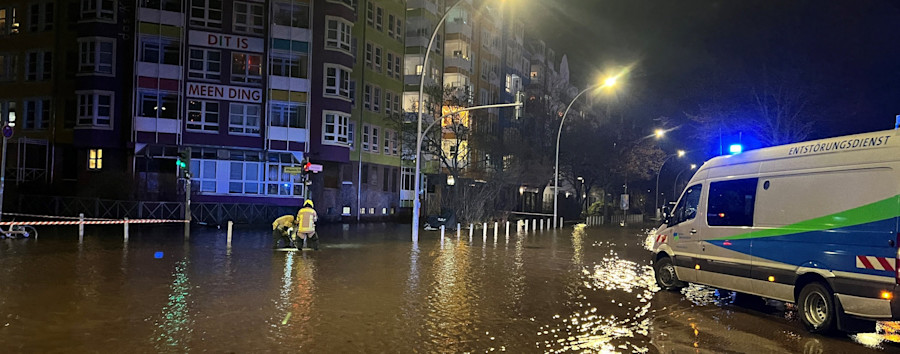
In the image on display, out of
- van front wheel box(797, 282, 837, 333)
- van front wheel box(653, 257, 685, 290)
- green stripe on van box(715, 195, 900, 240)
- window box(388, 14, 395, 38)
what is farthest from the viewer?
window box(388, 14, 395, 38)

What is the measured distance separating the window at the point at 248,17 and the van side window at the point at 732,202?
102ft

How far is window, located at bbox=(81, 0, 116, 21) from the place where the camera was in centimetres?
3566

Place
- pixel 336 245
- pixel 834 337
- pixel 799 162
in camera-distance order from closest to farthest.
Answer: pixel 834 337 < pixel 799 162 < pixel 336 245

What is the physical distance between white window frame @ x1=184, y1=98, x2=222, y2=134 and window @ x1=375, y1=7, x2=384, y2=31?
43.4 feet

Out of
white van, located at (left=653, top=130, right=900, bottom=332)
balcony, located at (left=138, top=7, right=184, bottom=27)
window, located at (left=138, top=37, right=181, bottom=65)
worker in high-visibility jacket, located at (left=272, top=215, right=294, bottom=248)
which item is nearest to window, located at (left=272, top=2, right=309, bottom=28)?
balcony, located at (left=138, top=7, right=184, bottom=27)

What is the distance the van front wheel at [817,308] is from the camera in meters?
8.88

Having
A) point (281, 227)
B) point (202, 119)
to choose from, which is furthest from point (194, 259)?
point (202, 119)

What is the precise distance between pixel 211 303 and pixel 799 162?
29.7 ft

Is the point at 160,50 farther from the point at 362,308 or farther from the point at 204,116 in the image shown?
the point at 362,308

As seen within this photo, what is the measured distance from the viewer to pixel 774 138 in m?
28.2

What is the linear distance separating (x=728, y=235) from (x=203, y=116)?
3132cm

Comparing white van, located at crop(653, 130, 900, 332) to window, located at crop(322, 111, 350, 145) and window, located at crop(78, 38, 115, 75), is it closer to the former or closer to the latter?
window, located at crop(322, 111, 350, 145)

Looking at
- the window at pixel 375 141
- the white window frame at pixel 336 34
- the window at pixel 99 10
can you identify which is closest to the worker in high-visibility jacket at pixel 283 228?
the white window frame at pixel 336 34

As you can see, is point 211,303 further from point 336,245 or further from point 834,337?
point 336,245
